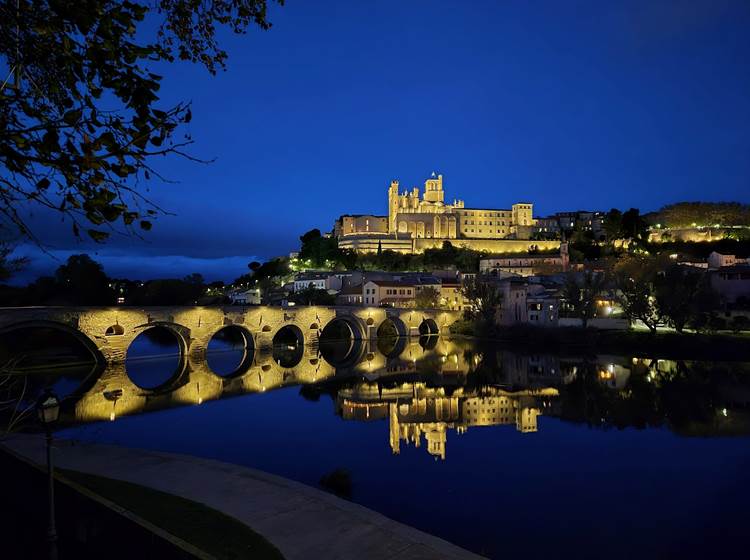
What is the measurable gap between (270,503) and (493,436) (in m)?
10.1

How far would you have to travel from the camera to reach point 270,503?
8.29 m

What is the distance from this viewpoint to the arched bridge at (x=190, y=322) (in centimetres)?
2712

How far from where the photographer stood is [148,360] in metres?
34.5

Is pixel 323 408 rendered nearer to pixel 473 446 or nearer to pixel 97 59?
pixel 473 446

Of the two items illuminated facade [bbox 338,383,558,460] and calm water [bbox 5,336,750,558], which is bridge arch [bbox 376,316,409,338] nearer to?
calm water [bbox 5,336,750,558]

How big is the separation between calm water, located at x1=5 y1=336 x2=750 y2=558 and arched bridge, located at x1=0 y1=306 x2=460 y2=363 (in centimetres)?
233

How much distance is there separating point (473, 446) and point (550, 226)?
8599 centimetres

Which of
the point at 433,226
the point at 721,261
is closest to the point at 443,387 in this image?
the point at 721,261

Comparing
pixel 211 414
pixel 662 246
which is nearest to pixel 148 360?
pixel 211 414

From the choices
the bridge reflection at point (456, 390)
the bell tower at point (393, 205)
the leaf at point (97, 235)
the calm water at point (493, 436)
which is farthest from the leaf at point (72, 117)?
the bell tower at point (393, 205)

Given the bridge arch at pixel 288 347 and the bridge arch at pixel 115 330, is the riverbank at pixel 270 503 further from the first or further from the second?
the bridge arch at pixel 288 347

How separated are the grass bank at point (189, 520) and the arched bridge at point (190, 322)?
21421 millimetres

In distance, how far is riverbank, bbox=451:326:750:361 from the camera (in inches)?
1321

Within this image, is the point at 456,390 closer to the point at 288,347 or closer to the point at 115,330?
the point at 115,330
